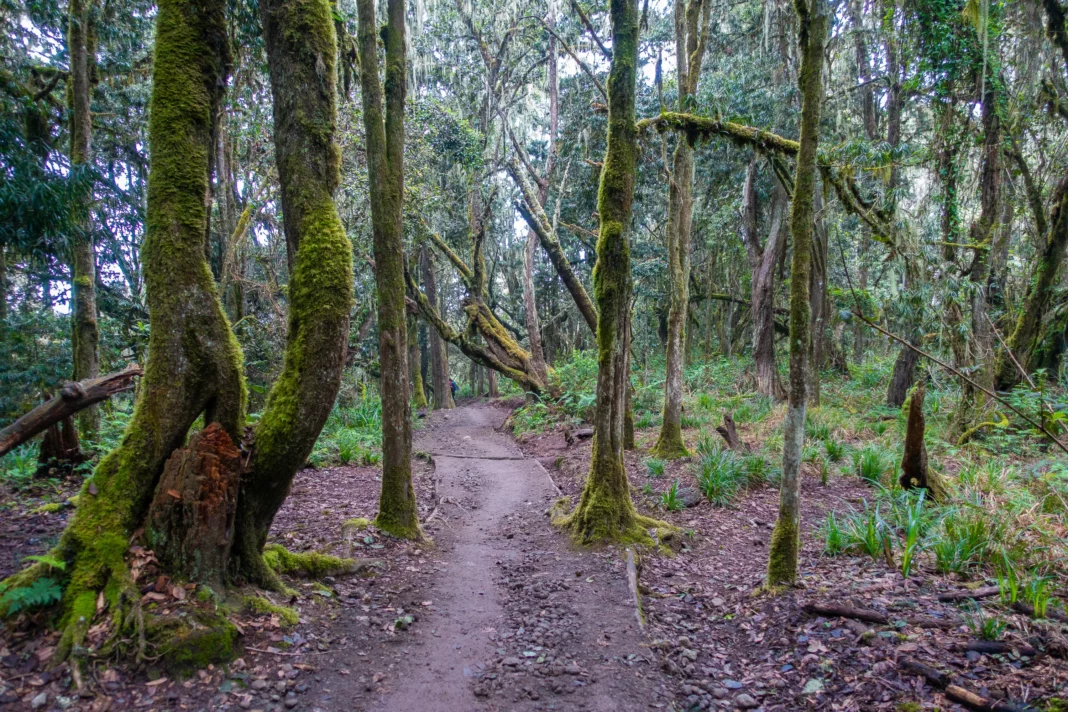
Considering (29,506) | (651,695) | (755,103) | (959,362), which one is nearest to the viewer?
(651,695)

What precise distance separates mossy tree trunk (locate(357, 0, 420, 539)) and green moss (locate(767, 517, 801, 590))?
4100 mm

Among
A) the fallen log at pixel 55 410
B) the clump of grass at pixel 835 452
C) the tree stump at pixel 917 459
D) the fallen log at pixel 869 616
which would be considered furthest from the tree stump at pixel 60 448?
the clump of grass at pixel 835 452

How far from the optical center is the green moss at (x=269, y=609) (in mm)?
4426

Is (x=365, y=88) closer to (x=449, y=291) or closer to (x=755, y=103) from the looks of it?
(x=755, y=103)

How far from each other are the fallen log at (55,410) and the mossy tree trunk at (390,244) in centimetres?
257

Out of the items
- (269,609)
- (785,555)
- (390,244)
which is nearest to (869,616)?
(785,555)

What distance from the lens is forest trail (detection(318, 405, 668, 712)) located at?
158 inches

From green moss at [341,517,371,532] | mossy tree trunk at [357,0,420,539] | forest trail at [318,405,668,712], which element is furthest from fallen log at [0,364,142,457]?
forest trail at [318,405,668,712]

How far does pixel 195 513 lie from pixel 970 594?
5797mm

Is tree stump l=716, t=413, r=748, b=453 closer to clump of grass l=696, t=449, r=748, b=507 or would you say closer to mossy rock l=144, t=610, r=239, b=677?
clump of grass l=696, t=449, r=748, b=507

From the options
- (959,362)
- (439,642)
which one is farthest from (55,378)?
(959,362)

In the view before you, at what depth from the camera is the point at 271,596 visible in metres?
4.76

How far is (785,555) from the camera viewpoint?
17.2 ft

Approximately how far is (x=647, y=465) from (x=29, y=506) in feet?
28.0
